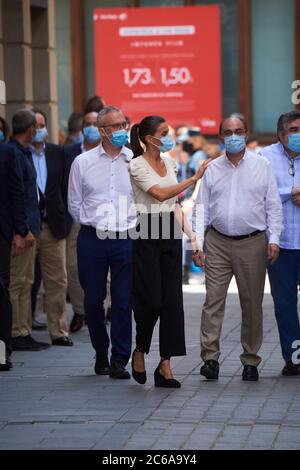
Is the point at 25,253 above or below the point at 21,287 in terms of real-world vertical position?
above

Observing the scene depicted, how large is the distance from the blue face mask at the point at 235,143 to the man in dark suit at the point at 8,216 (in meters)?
1.93

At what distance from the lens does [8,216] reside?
10641 millimetres

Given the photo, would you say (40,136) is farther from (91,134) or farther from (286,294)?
(286,294)

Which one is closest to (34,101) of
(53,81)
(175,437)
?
(53,81)

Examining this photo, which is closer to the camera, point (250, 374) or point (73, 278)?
point (250, 374)

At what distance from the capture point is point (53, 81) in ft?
51.1

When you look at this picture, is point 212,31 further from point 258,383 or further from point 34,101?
point 258,383

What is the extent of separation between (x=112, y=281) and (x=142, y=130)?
1.19 metres

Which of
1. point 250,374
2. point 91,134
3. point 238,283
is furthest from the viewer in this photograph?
point 91,134

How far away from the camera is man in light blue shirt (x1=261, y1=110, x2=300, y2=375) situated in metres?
9.85

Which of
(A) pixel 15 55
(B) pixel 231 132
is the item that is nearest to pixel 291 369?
(B) pixel 231 132

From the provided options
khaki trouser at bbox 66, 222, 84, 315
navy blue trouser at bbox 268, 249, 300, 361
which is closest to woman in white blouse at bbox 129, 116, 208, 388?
navy blue trouser at bbox 268, 249, 300, 361

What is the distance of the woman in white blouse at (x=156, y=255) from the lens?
931cm

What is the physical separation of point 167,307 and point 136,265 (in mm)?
370
